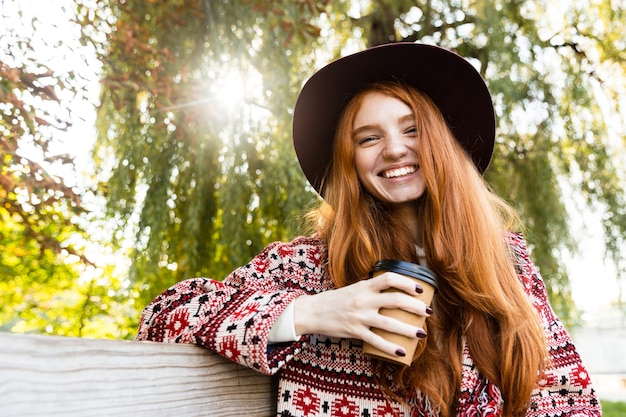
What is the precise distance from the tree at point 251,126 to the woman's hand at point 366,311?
4.91ft

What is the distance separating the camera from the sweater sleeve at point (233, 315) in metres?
1.13

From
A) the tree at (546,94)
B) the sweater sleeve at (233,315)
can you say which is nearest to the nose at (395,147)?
the sweater sleeve at (233,315)

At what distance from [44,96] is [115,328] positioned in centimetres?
538

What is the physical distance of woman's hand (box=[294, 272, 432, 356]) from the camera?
3.61ft

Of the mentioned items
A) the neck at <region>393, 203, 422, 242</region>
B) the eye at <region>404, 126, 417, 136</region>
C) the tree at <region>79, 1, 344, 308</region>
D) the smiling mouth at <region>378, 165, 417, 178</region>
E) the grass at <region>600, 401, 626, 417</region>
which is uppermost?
the tree at <region>79, 1, 344, 308</region>

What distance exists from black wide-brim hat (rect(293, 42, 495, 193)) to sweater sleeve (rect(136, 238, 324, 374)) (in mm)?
499

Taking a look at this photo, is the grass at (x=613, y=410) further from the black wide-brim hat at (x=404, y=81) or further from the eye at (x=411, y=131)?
the eye at (x=411, y=131)

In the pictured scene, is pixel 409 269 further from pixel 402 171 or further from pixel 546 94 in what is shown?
pixel 546 94

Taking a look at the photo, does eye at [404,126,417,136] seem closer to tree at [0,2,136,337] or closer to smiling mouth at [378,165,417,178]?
smiling mouth at [378,165,417,178]

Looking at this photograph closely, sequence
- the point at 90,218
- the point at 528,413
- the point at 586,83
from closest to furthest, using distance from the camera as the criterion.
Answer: the point at 528,413, the point at 90,218, the point at 586,83

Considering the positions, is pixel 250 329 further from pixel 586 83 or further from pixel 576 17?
pixel 576 17

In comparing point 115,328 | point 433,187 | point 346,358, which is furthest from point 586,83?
point 115,328

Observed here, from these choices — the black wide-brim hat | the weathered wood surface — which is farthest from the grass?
the weathered wood surface

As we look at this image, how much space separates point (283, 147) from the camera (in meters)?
3.39
